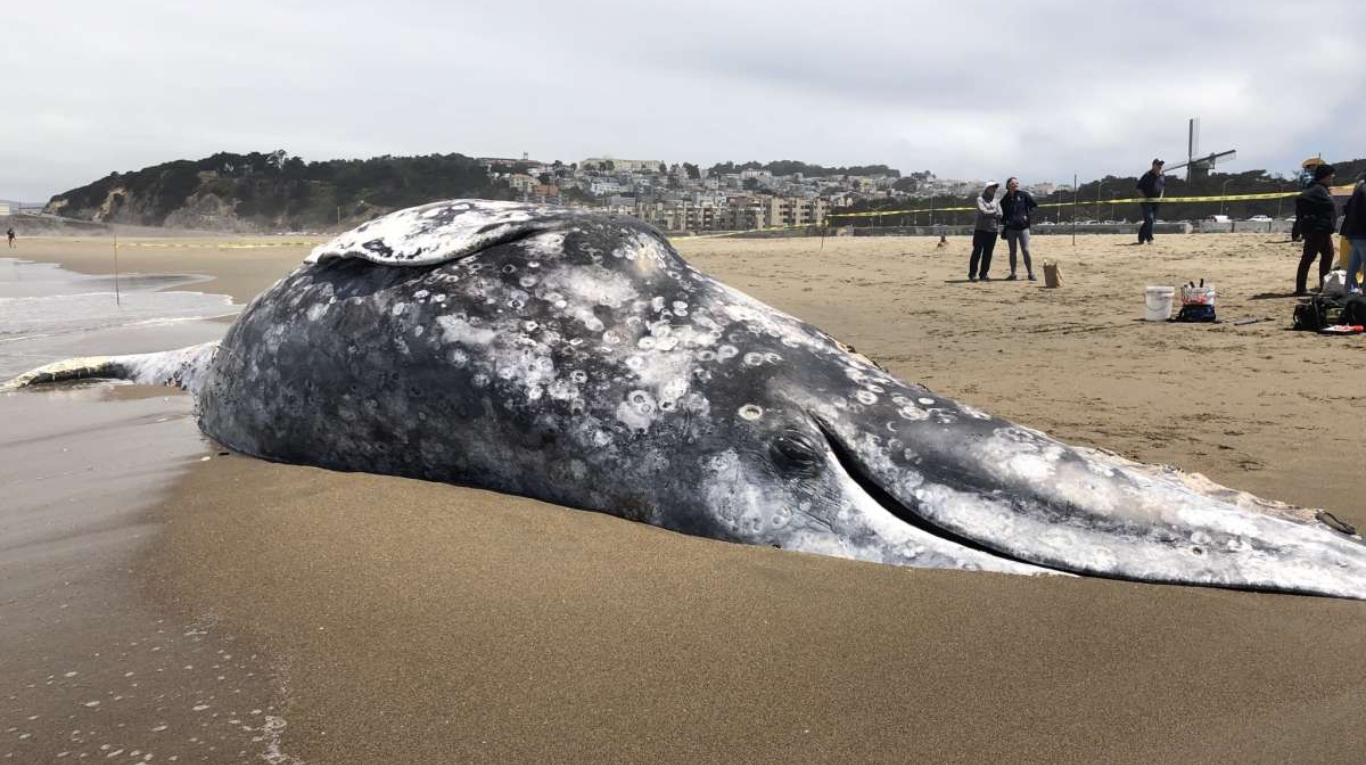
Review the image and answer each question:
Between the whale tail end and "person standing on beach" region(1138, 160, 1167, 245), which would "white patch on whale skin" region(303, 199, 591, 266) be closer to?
the whale tail end

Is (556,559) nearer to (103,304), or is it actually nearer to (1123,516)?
(1123,516)

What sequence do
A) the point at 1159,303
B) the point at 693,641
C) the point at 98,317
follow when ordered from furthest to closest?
1. the point at 98,317
2. the point at 1159,303
3. the point at 693,641

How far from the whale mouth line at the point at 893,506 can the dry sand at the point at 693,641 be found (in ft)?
0.30

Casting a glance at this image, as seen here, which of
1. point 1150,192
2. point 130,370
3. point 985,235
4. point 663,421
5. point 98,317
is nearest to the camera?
point 663,421

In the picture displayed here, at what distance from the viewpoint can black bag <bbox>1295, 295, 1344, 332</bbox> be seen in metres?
8.77

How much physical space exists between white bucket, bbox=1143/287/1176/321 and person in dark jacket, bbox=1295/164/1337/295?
9.53 feet

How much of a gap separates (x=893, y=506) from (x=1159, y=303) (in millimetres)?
8380

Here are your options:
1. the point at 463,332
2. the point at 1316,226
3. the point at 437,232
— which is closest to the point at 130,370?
the point at 437,232

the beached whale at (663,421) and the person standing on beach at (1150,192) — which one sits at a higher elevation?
the person standing on beach at (1150,192)

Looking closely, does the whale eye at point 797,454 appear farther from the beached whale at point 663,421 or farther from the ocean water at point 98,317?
the ocean water at point 98,317

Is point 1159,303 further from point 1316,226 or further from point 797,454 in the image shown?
point 797,454

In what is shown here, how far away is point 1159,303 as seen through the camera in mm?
9984

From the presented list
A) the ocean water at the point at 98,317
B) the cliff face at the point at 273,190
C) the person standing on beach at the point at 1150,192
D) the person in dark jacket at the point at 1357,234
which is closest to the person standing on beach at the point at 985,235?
the person in dark jacket at the point at 1357,234

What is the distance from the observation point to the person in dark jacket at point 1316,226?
11.8 meters
